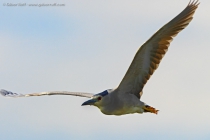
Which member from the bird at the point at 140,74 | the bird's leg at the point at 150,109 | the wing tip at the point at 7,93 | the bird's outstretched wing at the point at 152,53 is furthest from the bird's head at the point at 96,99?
the wing tip at the point at 7,93

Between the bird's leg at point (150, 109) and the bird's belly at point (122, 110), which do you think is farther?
the bird's leg at point (150, 109)

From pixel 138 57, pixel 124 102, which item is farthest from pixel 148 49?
pixel 124 102

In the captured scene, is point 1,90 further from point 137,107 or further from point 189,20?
point 189,20

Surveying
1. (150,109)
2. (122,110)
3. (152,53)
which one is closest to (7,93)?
(122,110)

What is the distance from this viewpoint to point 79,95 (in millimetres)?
19672

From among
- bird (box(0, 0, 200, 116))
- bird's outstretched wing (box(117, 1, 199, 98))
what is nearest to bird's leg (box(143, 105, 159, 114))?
bird (box(0, 0, 200, 116))

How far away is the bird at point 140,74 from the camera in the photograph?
18.7 m

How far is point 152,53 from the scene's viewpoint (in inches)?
747

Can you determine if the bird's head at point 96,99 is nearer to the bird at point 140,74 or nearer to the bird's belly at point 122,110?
the bird at point 140,74

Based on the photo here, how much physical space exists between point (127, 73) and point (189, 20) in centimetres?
245

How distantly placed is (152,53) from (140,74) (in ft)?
2.47

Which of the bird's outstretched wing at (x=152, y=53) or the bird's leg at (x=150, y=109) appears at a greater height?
the bird's outstretched wing at (x=152, y=53)

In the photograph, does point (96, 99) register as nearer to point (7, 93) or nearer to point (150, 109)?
point (150, 109)

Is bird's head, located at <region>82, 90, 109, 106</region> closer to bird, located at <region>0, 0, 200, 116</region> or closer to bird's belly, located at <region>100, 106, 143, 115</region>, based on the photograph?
bird, located at <region>0, 0, 200, 116</region>
